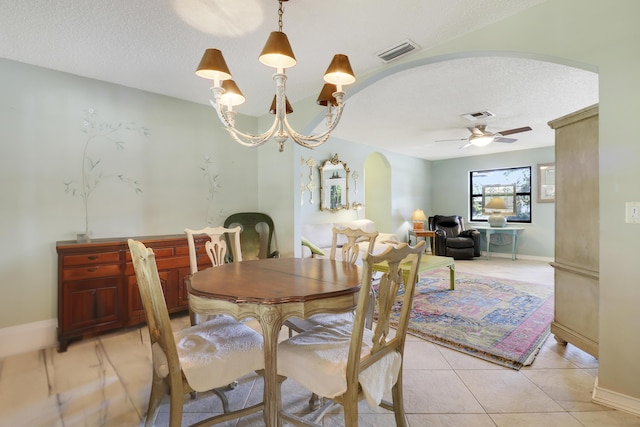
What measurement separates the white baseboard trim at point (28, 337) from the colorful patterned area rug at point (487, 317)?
3.32 meters

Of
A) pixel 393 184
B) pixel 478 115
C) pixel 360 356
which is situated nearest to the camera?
pixel 360 356

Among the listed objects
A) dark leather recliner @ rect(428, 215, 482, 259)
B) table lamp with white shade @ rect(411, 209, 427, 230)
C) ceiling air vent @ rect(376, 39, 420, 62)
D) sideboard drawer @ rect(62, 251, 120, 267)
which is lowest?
dark leather recliner @ rect(428, 215, 482, 259)

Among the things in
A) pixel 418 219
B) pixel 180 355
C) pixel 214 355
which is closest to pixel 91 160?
pixel 180 355

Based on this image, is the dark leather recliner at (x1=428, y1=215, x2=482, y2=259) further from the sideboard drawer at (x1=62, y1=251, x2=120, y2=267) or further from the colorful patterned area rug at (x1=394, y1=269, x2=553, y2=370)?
the sideboard drawer at (x1=62, y1=251, x2=120, y2=267)

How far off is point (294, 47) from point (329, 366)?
2.30 metres

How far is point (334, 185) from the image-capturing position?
18.5ft

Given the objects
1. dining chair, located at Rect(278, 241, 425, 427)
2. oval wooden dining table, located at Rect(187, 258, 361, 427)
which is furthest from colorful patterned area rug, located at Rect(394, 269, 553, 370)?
oval wooden dining table, located at Rect(187, 258, 361, 427)

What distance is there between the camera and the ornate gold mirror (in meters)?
5.42

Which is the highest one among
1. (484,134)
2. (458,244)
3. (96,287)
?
(484,134)

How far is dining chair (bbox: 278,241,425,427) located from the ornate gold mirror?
399 centimetres

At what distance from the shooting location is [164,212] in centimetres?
342

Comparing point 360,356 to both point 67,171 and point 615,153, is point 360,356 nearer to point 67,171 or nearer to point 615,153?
point 615,153

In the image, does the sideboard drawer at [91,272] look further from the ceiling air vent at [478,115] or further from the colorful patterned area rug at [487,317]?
the ceiling air vent at [478,115]

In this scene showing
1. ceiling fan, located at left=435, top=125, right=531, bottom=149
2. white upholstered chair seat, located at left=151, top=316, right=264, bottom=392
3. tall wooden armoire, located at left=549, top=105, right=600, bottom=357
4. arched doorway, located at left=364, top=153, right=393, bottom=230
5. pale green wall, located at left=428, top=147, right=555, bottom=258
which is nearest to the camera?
white upholstered chair seat, located at left=151, top=316, right=264, bottom=392
